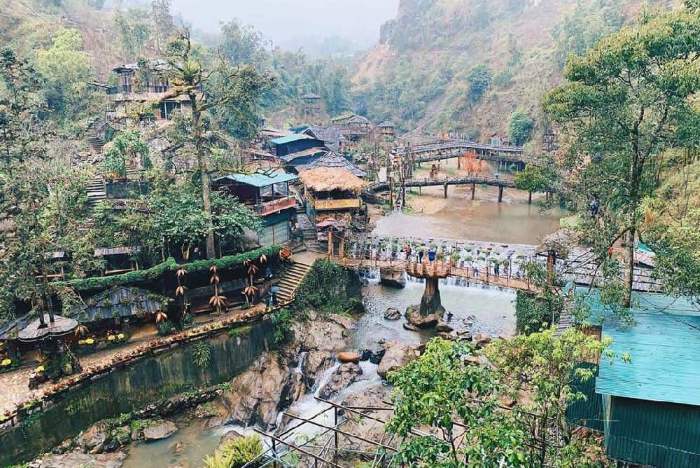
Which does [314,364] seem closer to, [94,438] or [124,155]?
[94,438]

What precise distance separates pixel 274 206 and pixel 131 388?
1379cm

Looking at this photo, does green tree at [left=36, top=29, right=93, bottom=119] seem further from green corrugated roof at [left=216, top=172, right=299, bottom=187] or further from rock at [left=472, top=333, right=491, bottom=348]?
rock at [left=472, top=333, right=491, bottom=348]

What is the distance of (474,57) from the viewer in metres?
116

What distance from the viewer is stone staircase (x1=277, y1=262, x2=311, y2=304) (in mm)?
30172

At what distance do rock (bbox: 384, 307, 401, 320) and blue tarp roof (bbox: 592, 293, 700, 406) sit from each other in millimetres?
15085

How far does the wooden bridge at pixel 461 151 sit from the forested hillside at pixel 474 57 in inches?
264

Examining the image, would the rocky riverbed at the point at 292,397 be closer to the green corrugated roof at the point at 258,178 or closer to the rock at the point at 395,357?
the rock at the point at 395,357

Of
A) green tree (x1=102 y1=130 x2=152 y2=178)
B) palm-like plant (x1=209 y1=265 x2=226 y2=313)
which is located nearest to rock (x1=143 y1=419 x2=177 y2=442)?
palm-like plant (x1=209 y1=265 x2=226 y2=313)

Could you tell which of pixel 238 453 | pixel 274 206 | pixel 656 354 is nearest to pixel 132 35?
pixel 274 206

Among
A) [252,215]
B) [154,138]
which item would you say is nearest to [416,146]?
[154,138]

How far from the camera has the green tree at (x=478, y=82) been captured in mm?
88625

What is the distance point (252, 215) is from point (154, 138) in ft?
62.5

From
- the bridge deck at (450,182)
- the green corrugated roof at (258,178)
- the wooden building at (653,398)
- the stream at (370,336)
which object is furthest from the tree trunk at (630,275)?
the bridge deck at (450,182)

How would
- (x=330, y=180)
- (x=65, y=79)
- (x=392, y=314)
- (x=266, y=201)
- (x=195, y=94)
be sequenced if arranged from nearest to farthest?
(x=195, y=94), (x=392, y=314), (x=266, y=201), (x=330, y=180), (x=65, y=79)
